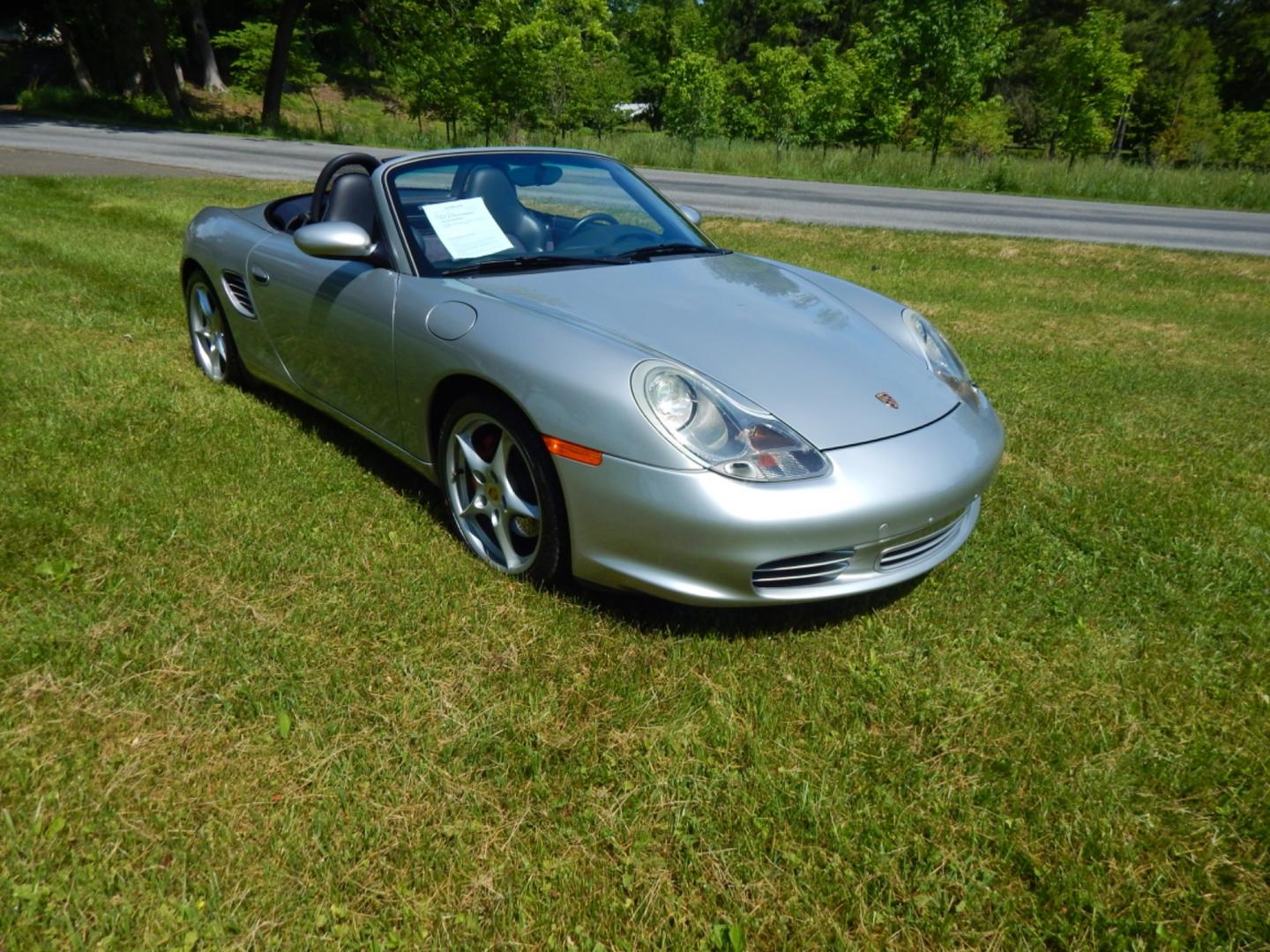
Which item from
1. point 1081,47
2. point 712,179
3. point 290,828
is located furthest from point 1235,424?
point 1081,47

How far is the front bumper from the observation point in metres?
2.42

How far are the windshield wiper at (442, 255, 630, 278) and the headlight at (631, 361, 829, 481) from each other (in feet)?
3.07

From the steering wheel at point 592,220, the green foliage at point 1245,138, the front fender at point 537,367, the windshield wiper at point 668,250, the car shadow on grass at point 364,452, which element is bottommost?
the green foliage at point 1245,138

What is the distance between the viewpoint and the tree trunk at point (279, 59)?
25.6 metres

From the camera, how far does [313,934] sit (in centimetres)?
179

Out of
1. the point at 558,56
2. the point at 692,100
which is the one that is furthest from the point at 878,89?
the point at 558,56

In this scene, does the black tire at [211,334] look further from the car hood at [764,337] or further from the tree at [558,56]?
the tree at [558,56]

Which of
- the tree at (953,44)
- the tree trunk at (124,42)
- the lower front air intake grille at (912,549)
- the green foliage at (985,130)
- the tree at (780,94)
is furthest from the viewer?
the green foliage at (985,130)

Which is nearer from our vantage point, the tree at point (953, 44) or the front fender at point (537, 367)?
the front fender at point (537, 367)

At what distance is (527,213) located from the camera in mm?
3715

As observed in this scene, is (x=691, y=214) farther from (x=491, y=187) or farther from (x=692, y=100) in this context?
(x=692, y=100)

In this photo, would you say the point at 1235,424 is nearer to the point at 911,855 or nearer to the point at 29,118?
the point at 911,855

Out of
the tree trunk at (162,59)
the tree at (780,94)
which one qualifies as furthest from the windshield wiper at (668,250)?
the tree trunk at (162,59)

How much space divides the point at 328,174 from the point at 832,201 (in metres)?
13.3
